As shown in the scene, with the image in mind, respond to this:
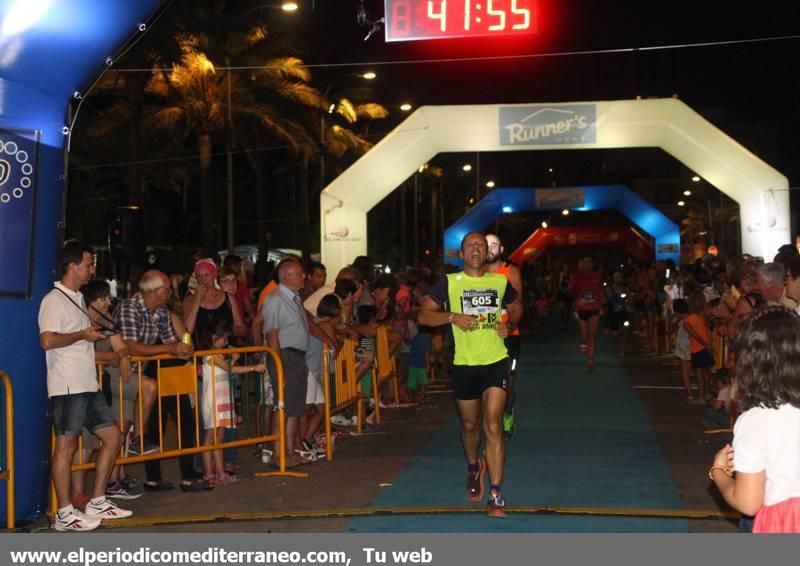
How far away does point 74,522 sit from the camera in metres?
8.51

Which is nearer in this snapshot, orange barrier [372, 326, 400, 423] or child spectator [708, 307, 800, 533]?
child spectator [708, 307, 800, 533]

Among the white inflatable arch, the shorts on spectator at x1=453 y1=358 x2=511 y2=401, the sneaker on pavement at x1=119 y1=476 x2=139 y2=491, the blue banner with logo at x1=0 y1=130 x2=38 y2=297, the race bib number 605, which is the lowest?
the sneaker on pavement at x1=119 y1=476 x2=139 y2=491

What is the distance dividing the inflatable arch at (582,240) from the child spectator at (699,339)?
25305mm

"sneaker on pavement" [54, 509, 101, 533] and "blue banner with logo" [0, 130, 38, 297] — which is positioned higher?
"blue banner with logo" [0, 130, 38, 297]

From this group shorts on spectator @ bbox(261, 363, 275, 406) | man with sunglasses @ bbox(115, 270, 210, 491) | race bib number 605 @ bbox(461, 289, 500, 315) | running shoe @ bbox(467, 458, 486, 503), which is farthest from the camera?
shorts on spectator @ bbox(261, 363, 275, 406)

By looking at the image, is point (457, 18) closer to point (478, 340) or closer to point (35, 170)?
point (478, 340)

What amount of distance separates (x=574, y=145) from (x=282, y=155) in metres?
27.4

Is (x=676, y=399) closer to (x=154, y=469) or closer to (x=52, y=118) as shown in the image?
(x=154, y=469)

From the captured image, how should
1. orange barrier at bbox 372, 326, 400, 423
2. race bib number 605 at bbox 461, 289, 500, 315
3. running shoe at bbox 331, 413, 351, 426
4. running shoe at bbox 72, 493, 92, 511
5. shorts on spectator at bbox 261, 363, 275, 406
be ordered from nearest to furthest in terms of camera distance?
1. race bib number 605 at bbox 461, 289, 500, 315
2. running shoe at bbox 72, 493, 92, 511
3. shorts on spectator at bbox 261, 363, 275, 406
4. running shoe at bbox 331, 413, 351, 426
5. orange barrier at bbox 372, 326, 400, 423

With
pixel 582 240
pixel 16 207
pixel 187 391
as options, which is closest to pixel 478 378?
pixel 187 391

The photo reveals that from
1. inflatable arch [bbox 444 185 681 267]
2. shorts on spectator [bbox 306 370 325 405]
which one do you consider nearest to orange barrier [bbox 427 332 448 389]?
shorts on spectator [bbox 306 370 325 405]

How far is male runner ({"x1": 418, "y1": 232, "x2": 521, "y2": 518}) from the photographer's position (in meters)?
8.73

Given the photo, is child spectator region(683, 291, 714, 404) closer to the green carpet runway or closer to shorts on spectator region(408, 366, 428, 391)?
the green carpet runway

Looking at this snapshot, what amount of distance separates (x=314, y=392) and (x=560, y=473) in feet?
8.69
